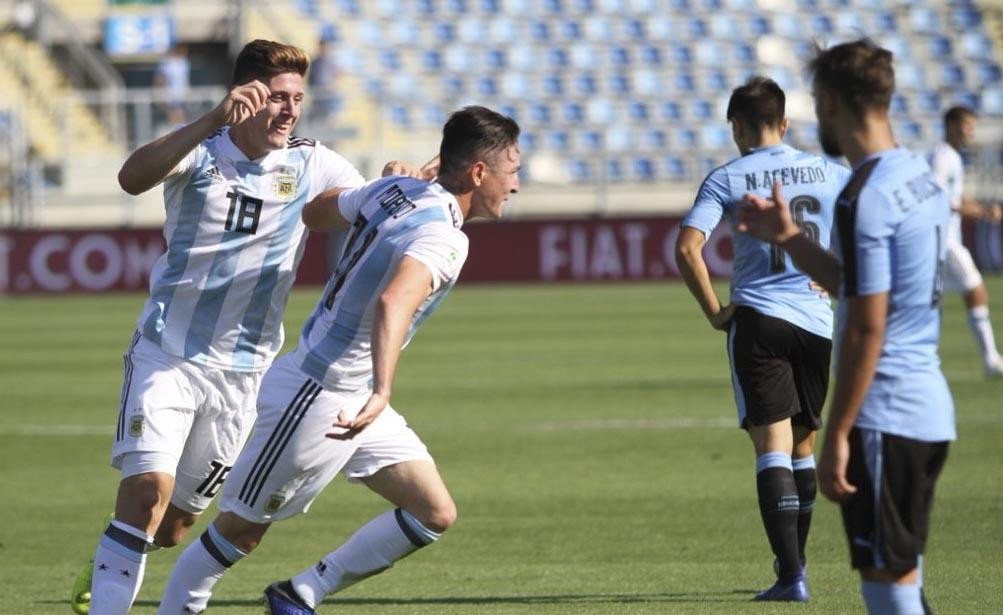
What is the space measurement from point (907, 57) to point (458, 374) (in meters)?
22.0

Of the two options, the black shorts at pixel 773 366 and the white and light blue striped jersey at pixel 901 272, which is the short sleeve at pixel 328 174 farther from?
the white and light blue striped jersey at pixel 901 272

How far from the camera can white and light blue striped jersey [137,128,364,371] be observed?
6.22 m

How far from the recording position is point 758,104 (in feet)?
Answer: 23.2

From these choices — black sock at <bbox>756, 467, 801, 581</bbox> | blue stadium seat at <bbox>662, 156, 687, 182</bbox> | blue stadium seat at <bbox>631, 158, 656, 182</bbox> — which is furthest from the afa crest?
blue stadium seat at <bbox>631, 158, 656, 182</bbox>

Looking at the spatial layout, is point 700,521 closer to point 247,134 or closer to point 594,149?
point 247,134

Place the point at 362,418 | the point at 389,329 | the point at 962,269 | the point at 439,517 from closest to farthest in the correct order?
the point at 362,418 → the point at 389,329 → the point at 439,517 → the point at 962,269

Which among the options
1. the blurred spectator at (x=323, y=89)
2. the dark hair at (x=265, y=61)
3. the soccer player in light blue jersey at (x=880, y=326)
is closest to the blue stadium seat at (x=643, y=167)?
the blurred spectator at (x=323, y=89)

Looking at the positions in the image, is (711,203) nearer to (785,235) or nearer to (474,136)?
(474,136)

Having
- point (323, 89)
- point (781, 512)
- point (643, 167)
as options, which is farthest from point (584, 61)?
point (781, 512)

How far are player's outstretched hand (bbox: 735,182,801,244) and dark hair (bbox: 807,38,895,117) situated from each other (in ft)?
1.13

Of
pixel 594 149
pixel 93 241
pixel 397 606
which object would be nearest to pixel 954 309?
pixel 594 149

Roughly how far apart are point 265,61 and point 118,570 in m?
1.94

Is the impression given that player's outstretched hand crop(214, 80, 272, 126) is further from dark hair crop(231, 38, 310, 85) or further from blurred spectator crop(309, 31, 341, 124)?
blurred spectator crop(309, 31, 341, 124)

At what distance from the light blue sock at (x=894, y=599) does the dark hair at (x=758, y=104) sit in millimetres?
2931
